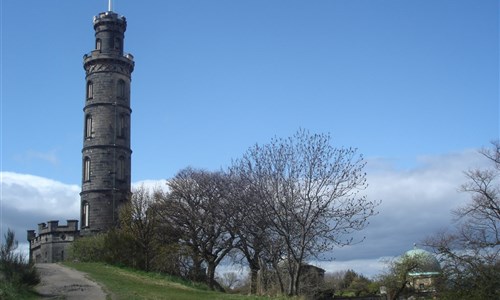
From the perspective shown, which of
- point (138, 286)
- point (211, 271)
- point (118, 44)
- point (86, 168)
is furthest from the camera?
point (118, 44)

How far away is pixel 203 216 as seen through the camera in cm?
4703

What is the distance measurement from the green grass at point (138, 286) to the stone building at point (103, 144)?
1932cm

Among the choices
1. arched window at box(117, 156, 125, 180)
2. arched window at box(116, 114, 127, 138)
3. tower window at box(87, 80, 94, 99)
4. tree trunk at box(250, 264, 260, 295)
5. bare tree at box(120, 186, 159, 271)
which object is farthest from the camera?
tower window at box(87, 80, 94, 99)

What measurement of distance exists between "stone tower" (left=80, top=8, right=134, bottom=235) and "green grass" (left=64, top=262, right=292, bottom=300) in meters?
19.3

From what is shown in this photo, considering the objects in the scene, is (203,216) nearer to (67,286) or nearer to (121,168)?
(121,168)

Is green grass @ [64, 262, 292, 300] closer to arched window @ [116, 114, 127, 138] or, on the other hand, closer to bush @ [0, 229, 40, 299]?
bush @ [0, 229, 40, 299]

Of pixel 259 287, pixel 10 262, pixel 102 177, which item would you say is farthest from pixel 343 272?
pixel 10 262

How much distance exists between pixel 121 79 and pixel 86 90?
361 cm

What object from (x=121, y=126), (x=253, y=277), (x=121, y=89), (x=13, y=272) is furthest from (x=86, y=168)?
(x=13, y=272)

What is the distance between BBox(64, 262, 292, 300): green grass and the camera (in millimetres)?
25375

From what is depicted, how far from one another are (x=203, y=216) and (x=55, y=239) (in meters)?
19.3

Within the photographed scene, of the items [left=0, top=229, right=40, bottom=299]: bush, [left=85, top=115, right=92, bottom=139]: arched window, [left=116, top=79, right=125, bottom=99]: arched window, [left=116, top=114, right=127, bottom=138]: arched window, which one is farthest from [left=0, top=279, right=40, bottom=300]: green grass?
[left=116, top=79, right=125, bottom=99]: arched window

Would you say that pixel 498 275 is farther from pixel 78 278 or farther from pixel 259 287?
pixel 78 278

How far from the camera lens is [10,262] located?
23.0 metres
